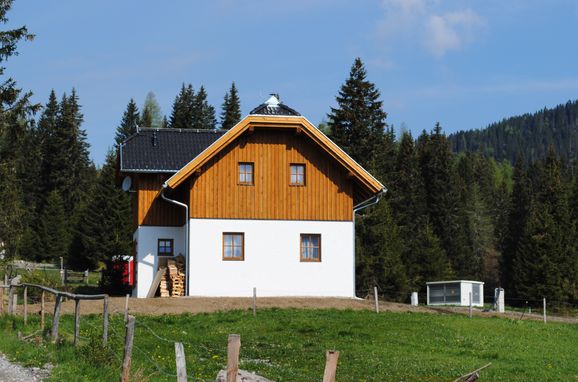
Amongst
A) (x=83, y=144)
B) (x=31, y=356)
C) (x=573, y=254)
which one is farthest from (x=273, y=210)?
(x=83, y=144)

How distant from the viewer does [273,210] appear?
40.4 meters

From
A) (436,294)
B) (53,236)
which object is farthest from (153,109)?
(436,294)

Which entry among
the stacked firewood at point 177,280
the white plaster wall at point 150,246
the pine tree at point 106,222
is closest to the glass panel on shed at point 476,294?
the white plaster wall at point 150,246

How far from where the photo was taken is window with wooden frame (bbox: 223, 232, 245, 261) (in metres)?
39.9

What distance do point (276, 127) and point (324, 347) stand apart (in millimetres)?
16853

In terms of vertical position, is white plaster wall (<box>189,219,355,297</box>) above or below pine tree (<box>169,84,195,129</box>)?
below

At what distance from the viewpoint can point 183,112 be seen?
115625 millimetres

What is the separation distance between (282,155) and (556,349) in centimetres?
1732

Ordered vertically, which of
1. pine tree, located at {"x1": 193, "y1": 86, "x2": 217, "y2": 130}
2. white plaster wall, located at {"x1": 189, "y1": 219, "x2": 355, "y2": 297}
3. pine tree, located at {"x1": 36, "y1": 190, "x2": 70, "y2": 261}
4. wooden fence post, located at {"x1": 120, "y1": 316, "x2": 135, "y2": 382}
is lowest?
wooden fence post, located at {"x1": 120, "y1": 316, "x2": 135, "y2": 382}

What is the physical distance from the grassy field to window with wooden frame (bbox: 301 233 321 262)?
685cm

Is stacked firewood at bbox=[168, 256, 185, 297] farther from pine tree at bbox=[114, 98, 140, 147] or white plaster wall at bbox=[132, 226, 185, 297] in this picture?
pine tree at bbox=[114, 98, 140, 147]

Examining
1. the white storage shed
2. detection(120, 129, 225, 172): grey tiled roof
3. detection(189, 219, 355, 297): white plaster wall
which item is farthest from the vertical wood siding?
the white storage shed

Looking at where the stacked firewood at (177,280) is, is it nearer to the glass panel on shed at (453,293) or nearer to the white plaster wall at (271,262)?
the white plaster wall at (271,262)

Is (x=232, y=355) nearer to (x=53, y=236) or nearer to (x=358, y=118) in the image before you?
(x=358, y=118)
